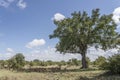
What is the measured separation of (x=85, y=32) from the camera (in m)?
39.8

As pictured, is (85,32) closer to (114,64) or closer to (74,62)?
(114,64)

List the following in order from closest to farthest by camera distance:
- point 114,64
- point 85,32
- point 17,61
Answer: point 114,64 < point 85,32 < point 17,61

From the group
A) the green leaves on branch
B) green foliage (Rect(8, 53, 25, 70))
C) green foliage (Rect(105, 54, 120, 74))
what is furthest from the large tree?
green foliage (Rect(105, 54, 120, 74))

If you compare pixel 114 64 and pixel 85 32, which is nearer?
pixel 114 64

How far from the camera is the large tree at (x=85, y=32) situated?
38.9 m

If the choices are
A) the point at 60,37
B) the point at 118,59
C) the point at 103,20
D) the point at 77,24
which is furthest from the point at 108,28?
the point at 118,59

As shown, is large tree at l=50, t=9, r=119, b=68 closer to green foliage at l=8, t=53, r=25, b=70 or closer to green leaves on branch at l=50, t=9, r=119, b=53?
green leaves on branch at l=50, t=9, r=119, b=53

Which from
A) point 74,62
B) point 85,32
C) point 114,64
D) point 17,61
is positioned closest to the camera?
point 114,64

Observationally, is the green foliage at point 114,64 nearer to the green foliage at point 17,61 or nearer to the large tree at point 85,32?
the large tree at point 85,32

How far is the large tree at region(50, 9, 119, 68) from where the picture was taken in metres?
38.9

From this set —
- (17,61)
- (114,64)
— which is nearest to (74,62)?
(17,61)

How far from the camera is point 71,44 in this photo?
131 ft

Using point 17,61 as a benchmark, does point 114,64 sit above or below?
below

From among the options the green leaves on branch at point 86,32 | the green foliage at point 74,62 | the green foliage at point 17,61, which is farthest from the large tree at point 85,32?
the green foliage at point 74,62
